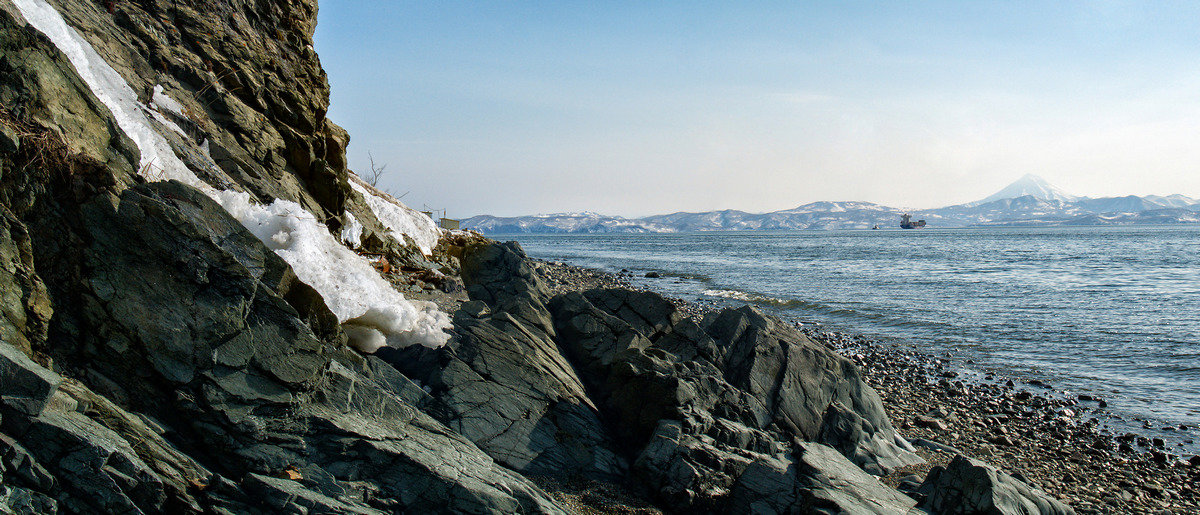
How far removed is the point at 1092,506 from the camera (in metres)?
9.86

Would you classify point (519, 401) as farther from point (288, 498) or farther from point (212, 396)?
point (212, 396)

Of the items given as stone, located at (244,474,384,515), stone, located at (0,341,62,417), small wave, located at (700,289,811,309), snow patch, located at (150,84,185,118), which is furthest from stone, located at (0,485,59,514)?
small wave, located at (700,289,811,309)

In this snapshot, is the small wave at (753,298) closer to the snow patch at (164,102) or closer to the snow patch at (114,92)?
the snow patch at (164,102)

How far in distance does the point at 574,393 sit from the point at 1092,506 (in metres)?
9.08

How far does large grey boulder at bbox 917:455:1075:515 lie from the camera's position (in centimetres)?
756

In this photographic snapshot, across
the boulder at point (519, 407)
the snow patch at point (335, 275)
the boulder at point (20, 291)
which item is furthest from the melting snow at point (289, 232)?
the boulder at point (20, 291)

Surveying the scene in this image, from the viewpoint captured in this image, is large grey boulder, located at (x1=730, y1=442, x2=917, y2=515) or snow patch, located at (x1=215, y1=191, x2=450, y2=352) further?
snow patch, located at (x1=215, y1=191, x2=450, y2=352)

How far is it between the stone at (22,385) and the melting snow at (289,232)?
3808mm

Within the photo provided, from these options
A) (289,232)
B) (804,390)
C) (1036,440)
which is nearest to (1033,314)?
(1036,440)

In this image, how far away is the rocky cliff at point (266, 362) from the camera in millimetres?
5414

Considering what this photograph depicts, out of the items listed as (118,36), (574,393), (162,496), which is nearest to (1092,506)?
(574,393)

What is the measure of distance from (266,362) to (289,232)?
3.21 meters

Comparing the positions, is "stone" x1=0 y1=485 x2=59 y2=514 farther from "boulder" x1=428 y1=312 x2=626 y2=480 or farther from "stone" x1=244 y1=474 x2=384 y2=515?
"boulder" x1=428 y1=312 x2=626 y2=480

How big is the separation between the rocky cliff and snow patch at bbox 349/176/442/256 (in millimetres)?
9523
